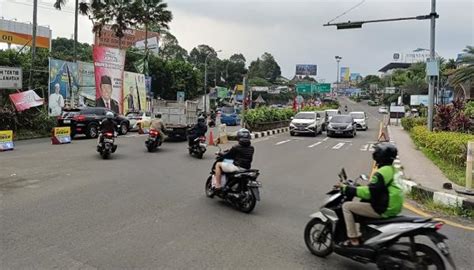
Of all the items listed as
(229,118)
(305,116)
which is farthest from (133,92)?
(305,116)

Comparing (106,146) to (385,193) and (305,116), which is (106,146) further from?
(305,116)

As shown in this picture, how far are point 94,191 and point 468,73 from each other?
26715 mm

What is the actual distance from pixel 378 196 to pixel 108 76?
2715 cm

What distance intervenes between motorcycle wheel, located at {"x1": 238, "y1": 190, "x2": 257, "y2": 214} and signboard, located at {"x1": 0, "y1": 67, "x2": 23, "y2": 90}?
17.4 meters

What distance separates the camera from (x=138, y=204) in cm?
745

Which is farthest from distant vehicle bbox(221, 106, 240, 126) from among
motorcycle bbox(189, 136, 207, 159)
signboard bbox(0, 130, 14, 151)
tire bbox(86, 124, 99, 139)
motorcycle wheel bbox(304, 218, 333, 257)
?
motorcycle wheel bbox(304, 218, 333, 257)

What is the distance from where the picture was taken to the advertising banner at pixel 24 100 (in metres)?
20.7

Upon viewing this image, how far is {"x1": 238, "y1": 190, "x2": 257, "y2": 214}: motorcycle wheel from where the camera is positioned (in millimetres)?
7238

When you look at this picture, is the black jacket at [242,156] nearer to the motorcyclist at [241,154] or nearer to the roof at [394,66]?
the motorcyclist at [241,154]

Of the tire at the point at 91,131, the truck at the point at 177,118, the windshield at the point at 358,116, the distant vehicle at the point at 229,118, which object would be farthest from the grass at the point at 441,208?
the distant vehicle at the point at 229,118

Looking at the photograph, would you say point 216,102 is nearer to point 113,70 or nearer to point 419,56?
point 113,70

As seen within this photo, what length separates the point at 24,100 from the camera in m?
21.1

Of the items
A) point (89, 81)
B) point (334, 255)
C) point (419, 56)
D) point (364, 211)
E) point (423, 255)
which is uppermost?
point (419, 56)

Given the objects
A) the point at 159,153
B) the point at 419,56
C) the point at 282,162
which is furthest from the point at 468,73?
the point at 419,56
